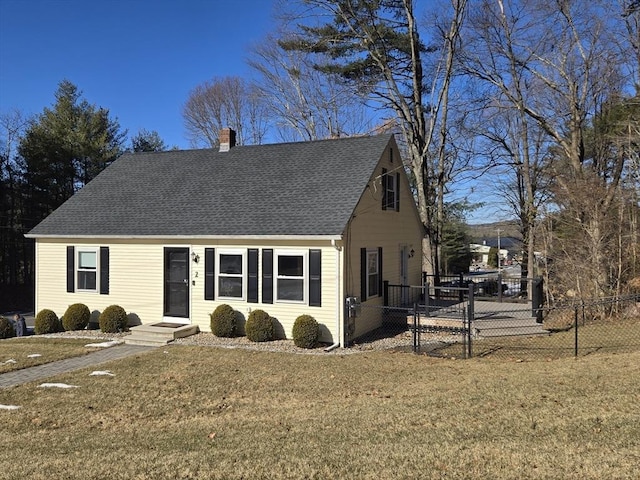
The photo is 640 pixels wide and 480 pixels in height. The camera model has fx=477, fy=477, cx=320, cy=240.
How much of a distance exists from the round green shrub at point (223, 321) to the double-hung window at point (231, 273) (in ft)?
1.58

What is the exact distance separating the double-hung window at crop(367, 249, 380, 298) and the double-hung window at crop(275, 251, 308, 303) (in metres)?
2.28

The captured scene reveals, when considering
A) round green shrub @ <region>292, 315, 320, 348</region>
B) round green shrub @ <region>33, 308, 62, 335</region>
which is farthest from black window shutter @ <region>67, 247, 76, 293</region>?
round green shrub @ <region>292, 315, 320, 348</region>

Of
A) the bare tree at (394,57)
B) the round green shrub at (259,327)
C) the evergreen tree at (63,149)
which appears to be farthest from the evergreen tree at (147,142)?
the round green shrub at (259,327)

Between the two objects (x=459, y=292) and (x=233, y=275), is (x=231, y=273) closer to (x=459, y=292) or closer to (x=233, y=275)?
(x=233, y=275)

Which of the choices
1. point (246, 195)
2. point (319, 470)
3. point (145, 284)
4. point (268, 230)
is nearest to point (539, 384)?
point (319, 470)

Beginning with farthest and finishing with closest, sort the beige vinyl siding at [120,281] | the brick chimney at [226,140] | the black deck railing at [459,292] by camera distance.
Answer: the brick chimney at [226,140] → the beige vinyl siding at [120,281] → the black deck railing at [459,292]

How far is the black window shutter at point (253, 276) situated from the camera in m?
12.9

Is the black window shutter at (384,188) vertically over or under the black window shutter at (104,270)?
over

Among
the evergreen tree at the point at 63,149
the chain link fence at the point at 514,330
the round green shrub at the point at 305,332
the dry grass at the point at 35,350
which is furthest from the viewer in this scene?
the evergreen tree at the point at 63,149

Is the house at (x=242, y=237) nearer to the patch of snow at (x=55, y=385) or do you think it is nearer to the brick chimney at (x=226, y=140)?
the brick chimney at (x=226, y=140)

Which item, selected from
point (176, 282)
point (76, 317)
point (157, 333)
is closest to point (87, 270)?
point (76, 317)

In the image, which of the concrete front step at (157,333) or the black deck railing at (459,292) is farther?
the black deck railing at (459,292)

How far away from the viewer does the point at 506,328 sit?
42.8 feet

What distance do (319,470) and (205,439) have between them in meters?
1.77
